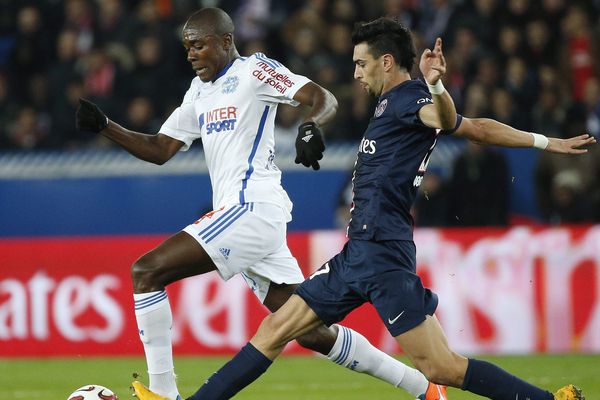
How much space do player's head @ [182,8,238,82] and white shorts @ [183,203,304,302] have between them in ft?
2.90

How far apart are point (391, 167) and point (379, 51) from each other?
1.96ft

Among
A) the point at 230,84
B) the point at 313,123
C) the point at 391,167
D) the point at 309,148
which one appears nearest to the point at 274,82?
the point at 230,84

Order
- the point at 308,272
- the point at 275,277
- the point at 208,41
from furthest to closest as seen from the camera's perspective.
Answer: the point at 308,272
the point at 208,41
the point at 275,277

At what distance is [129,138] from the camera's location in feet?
24.7

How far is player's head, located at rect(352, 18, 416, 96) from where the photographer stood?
21.0ft

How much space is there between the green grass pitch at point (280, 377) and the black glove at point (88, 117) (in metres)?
2.32

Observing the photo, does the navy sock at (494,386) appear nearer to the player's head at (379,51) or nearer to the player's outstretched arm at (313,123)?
the player's outstretched arm at (313,123)

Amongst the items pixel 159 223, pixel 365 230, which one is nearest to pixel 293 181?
pixel 159 223

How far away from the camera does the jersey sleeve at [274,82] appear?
718cm

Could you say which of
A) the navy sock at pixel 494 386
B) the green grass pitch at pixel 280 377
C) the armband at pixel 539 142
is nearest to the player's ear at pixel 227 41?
the armband at pixel 539 142

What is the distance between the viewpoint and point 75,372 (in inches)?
422

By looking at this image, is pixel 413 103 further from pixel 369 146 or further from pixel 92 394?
pixel 92 394

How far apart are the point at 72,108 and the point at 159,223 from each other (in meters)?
2.00

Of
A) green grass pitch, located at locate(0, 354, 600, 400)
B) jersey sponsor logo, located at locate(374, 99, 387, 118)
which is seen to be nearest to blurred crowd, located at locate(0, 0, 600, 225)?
green grass pitch, located at locate(0, 354, 600, 400)
